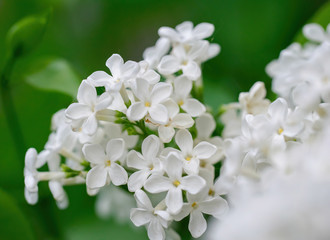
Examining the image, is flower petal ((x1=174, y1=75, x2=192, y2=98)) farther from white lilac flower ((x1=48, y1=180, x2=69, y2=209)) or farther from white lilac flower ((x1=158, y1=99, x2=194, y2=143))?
white lilac flower ((x1=48, y1=180, x2=69, y2=209))

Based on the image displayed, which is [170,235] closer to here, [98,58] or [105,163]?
[105,163]

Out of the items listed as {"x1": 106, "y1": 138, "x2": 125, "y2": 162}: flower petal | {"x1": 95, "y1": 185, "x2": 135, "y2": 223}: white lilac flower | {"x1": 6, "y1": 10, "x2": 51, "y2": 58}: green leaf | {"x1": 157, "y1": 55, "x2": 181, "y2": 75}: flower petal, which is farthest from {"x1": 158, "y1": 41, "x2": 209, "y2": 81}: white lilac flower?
{"x1": 95, "y1": 185, "x2": 135, "y2": 223}: white lilac flower

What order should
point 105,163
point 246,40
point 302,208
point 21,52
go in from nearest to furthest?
point 302,208 < point 105,163 < point 21,52 < point 246,40

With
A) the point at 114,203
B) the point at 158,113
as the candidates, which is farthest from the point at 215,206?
the point at 114,203

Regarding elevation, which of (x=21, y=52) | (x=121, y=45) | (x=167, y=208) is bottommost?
(x=121, y=45)

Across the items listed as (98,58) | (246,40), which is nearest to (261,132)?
(246,40)

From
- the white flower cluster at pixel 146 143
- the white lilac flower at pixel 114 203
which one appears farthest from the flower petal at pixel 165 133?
the white lilac flower at pixel 114 203

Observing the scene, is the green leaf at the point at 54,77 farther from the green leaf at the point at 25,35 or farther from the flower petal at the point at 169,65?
the flower petal at the point at 169,65
